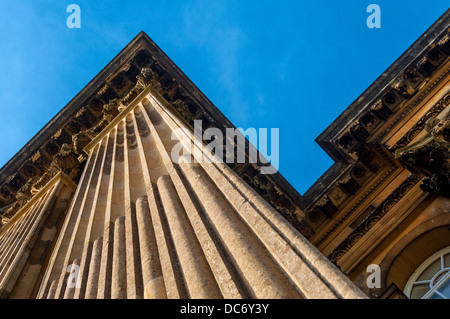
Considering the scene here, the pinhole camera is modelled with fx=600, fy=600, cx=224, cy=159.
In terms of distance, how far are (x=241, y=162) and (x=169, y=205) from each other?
1115cm

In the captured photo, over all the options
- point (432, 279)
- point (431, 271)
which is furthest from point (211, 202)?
point (431, 271)

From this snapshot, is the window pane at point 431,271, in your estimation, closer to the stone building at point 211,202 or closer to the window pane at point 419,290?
the stone building at point 211,202

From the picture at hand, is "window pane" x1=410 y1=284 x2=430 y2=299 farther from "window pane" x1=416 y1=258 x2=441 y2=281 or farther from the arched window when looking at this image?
"window pane" x1=416 y1=258 x2=441 y2=281

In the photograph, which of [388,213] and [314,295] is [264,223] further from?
[388,213]

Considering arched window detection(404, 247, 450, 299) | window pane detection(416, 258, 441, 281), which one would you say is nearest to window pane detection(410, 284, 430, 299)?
arched window detection(404, 247, 450, 299)

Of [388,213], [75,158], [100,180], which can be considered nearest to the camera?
[100,180]

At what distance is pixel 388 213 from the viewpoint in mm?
14609

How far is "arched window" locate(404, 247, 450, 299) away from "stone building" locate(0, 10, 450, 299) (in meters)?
0.03

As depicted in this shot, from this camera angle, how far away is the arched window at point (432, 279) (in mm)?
11344

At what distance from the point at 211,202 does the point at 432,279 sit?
7.17m

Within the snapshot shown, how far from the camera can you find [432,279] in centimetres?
1212

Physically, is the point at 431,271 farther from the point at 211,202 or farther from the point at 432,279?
the point at 211,202

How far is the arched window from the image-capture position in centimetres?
1134
